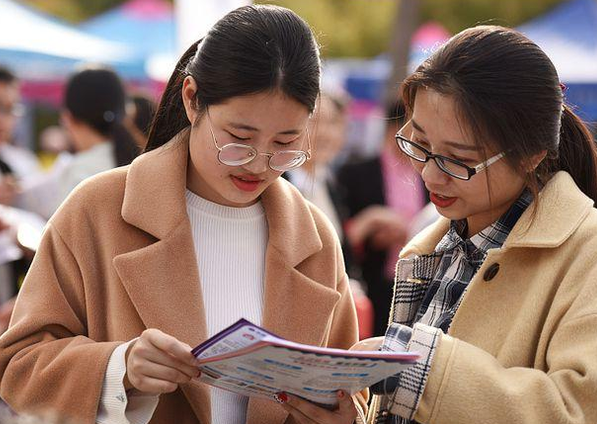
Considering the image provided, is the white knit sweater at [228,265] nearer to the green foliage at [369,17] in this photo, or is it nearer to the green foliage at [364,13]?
the green foliage at [364,13]

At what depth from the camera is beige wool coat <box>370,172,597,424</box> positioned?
2.02m

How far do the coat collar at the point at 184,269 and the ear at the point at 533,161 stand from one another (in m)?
0.63

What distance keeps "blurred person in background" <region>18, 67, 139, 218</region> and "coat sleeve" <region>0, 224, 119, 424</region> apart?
2313 millimetres

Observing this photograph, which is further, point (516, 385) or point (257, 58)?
point (257, 58)

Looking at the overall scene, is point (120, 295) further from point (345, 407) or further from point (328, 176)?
point (328, 176)

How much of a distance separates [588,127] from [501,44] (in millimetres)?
406

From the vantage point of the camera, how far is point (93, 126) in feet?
16.3

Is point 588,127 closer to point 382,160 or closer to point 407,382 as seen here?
point 407,382

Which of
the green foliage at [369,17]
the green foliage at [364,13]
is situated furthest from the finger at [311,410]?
the green foliage at [369,17]

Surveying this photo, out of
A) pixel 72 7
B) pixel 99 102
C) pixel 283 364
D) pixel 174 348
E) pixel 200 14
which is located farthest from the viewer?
pixel 72 7

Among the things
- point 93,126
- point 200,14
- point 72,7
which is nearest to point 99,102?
point 93,126

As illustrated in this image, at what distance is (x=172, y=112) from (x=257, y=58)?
1.18 feet

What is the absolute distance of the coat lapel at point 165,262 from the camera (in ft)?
7.75

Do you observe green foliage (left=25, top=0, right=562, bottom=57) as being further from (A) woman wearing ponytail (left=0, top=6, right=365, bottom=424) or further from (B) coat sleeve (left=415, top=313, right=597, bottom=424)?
(B) coat sleeve (left=415, top=313, right=597, bottom=424)
